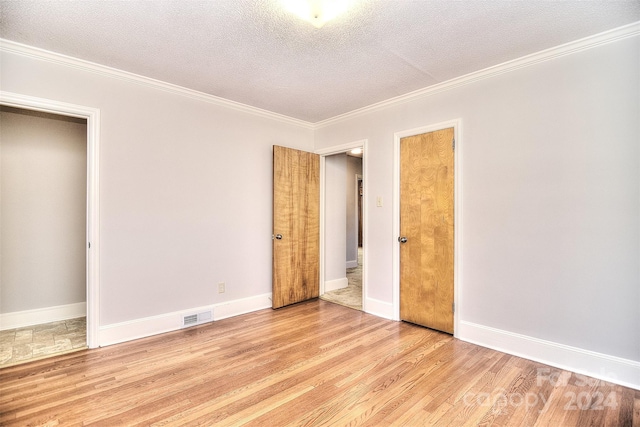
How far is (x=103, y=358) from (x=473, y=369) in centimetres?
301

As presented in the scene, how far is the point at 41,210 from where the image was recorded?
137 inches

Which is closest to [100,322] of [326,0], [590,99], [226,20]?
[226,20]

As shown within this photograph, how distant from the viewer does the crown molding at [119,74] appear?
2.47 m

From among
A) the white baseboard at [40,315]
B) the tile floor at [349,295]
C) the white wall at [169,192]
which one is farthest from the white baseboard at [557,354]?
the white baseboard at [40,315]

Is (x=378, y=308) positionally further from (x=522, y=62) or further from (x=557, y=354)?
(x=522, y=62)

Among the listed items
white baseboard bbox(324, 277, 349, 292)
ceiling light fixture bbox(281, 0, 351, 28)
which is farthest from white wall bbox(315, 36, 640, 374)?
white baseboard bbox(324, 277, 349, 292)

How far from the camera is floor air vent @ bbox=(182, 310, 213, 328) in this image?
10.9 feet

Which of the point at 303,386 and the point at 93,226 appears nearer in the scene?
the point at 303,386

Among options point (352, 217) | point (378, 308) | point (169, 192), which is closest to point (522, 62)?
point (378, 308)

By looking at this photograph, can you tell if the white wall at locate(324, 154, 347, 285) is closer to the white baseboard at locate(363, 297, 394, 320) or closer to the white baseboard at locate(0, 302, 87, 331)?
the white baseboard at locate(363, 297, 394, 320)

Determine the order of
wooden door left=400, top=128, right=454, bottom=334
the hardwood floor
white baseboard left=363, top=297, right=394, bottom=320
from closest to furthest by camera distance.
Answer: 1. the hardwood floor
2. wooden door left=400, top=128, right=454, bottom=334
3. white baseboard left=363, top=297, right=394, bottom=320

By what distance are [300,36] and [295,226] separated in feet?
7.93

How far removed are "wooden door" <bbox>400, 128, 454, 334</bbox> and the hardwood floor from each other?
1.17 ft

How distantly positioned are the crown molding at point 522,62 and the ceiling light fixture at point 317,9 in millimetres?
1571
